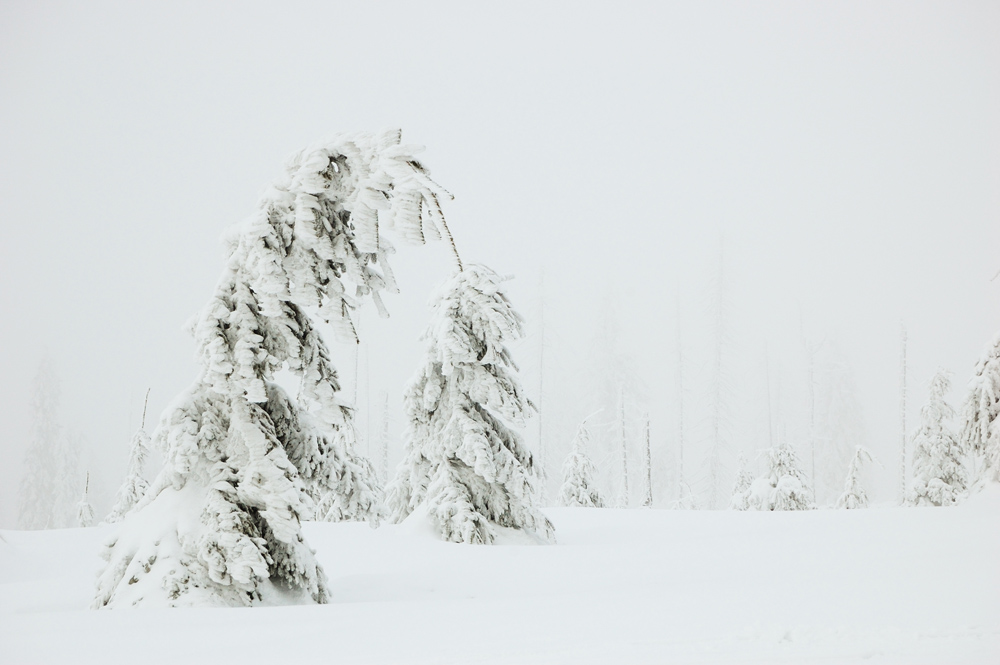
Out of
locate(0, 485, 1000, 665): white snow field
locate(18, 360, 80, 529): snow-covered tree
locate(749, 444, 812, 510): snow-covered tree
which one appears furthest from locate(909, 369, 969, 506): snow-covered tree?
locate(18, 360, 80, 529): snow-covered tree

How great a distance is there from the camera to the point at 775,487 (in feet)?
69.5

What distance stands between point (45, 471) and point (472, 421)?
148ft

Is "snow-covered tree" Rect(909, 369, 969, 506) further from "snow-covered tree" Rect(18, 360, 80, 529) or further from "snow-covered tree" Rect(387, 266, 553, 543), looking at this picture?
"snow-covered tree" Rect(18, 360, 80, 529)

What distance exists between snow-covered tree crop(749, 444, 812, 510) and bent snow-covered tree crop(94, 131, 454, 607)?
1815cm

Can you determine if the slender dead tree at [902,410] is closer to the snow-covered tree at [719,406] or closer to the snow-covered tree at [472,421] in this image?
the snow-covered tree at [719,406]

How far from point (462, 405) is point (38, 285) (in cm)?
18162

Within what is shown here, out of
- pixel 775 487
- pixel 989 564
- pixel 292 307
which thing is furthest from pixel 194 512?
pixel 775 487

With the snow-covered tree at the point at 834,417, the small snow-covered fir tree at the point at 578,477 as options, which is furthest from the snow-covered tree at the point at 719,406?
the small snow-covered fir tree at the point at 578,477

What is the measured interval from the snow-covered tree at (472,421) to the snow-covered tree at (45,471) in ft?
141

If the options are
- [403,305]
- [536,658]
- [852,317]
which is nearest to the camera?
[536,658]

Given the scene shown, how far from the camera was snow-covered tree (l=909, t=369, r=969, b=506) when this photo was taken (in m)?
21.8

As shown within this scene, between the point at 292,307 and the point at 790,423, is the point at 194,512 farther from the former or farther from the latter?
the point at 790,423

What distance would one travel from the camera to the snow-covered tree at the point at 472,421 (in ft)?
33.8

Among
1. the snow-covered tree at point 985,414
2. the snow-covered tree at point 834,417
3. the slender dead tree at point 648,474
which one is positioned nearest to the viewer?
the snow-covered tree at point 985,414
